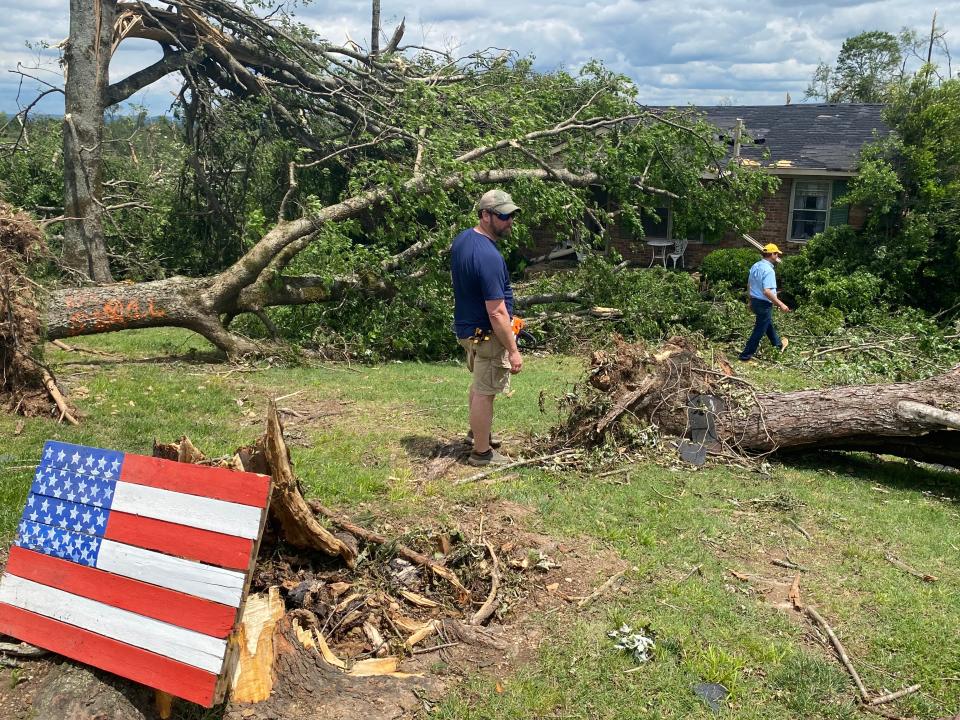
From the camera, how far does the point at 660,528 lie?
4875 millimetres

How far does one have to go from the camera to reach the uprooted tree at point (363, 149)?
32.1ft

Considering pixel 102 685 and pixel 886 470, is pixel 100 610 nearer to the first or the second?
pixel 102 685

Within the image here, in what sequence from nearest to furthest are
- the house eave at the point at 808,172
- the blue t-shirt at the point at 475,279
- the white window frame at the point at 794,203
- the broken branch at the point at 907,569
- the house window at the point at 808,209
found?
the broken branch at the point at 907,569 < the blue t-shirt at the point at 475,279 < the house eave at the point at 808,172 < the white window frame at the point at 794,203 < the house window at the point at 808,209

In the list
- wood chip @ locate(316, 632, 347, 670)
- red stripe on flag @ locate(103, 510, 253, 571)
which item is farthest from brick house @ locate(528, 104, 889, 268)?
red stripe on flag @ locate(103, 510, 253, 571)

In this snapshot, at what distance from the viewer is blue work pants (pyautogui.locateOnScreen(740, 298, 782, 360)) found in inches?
419

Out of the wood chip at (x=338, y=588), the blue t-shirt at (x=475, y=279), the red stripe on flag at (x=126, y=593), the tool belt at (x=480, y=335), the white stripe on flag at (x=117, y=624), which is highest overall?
the blue t-shirt at (x=475, y=279)

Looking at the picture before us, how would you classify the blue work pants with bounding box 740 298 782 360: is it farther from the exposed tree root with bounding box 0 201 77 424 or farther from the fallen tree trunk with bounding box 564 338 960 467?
the exposed tree root with bounding box 0 201 77 424

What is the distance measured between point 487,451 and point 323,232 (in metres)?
4.69

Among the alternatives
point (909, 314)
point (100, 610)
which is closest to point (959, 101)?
point (909, 314)

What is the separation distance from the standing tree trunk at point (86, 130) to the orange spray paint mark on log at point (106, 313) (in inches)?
125

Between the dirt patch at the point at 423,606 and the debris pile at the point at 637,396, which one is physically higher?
the debris pile at the point at 637,396

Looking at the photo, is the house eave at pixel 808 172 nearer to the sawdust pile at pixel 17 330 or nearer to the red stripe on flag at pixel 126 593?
the sawdust pile at pixel 17 330

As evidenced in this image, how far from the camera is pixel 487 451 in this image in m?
5.95

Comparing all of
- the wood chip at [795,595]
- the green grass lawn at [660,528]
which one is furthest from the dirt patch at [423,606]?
the wood chip at [795,595]
